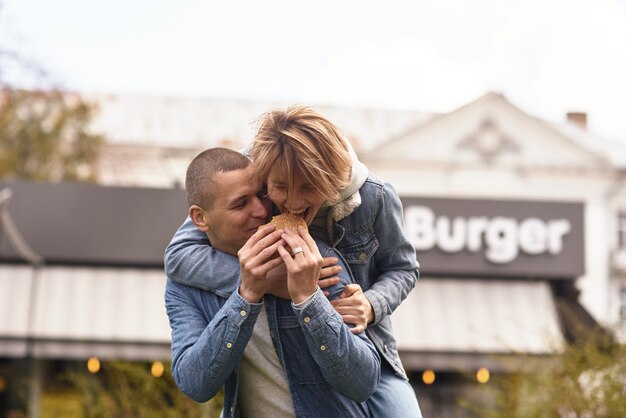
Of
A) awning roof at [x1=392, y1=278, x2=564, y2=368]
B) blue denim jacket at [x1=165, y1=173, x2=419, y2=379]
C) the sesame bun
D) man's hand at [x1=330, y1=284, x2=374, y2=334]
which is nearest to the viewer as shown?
the sesame bun

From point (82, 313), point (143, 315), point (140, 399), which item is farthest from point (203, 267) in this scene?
point (82, 313)

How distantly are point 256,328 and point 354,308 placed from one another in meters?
0.26

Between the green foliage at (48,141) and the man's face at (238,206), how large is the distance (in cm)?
2788

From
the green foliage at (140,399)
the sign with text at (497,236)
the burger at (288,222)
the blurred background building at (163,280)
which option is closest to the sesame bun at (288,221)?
the burger at (288,222)

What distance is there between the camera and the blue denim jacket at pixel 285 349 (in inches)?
102

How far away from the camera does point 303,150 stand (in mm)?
2502

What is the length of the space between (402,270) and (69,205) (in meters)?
14.1

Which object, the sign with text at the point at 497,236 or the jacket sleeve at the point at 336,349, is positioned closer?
the jacket sleeve at the point at 336,349

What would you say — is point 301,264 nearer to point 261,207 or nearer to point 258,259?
point 258,259

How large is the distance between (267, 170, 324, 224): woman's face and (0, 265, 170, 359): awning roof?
13916 mm

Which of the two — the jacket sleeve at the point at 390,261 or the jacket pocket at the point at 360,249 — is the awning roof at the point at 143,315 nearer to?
the jacket sleeve at the point at 390,261

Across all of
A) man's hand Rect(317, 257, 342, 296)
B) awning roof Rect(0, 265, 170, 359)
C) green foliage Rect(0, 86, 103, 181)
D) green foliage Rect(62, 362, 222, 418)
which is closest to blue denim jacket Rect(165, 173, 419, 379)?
man's hand Rect(317, 257, 342, 296)

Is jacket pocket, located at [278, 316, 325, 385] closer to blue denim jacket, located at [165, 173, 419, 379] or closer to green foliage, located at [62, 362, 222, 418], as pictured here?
blue denim jacket, located at [165, 173, 419, 379]

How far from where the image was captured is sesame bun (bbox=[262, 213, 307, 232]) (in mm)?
2609
